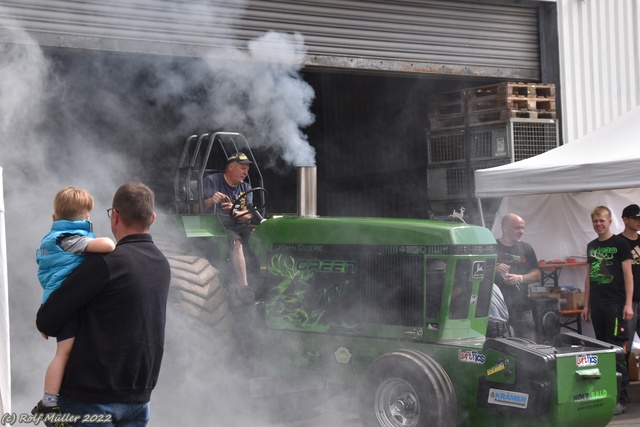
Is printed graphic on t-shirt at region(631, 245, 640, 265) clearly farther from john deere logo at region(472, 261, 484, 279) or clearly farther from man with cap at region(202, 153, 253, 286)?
man with cap at region(202, 153, 253, 286)

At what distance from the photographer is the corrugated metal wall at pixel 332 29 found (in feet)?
25.2

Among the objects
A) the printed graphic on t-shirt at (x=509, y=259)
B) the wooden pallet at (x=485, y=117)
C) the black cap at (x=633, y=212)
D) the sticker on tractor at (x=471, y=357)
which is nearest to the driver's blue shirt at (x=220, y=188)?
the printed graphic on t-shirt at (x=509, y=259)

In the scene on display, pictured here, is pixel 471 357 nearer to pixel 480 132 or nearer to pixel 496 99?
pixel 480 132

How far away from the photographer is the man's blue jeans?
3.10 metres

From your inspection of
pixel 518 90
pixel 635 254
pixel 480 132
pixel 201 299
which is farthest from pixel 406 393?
pixel 518 90

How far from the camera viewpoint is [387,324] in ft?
18.4

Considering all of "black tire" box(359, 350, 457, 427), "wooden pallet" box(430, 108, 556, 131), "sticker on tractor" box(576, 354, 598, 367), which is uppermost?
"wooden pallet" box(430, 108, 556, 131)

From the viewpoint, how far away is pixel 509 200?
9.45 metres

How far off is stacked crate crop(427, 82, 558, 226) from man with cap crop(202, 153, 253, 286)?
3.71 m

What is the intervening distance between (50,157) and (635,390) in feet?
22.0

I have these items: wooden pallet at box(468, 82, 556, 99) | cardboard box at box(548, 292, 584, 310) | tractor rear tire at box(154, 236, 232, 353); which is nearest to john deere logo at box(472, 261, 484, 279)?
tractor rear tire at box(154, 236, 232, 353)

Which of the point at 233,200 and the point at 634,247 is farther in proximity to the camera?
the point at 634,247

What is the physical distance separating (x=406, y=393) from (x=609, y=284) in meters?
2.75

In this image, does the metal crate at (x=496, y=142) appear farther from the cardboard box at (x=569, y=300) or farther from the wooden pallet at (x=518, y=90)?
the cardboard box at (x=569, y=300)
